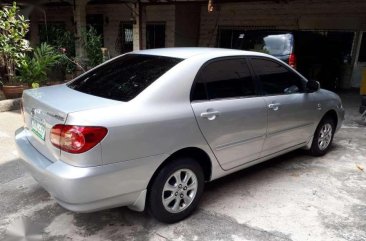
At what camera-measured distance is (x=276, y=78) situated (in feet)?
13.3

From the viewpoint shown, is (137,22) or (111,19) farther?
(111,19)

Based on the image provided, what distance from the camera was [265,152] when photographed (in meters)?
3.90

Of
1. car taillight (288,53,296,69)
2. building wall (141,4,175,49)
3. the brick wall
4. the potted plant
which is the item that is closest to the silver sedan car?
car taillight (288,53,296,69)

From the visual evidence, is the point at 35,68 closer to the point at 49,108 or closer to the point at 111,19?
the point at 49,108

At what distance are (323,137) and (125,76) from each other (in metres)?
3.08

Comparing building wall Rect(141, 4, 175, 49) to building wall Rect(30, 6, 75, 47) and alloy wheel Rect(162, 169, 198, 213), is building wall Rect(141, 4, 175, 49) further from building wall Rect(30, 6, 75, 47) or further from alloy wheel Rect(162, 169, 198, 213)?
alloy wheel Rect(162, 169, 198, 213)

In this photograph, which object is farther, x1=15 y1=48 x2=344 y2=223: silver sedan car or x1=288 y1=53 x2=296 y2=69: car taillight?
x1=288 y1=53 x2=296 y2=69: car taillight

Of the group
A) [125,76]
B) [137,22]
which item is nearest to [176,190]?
[125,76]

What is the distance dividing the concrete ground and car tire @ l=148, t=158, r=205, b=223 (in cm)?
12

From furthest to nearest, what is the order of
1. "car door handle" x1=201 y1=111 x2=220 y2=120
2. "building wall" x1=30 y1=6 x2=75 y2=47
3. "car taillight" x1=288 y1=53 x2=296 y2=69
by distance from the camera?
"building wall" x1=30 y1=6 x2=75 y2=47
"car taillight" x1=288 y1=53 x2=296 y2=69
"car door handle" x1=201 y1=111 x2=220 y2=120

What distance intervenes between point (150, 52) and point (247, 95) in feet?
3.64

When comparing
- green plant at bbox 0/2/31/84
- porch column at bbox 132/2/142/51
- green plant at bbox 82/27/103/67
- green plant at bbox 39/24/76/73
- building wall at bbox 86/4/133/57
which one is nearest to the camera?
green plant at bbox 0/2/31/84

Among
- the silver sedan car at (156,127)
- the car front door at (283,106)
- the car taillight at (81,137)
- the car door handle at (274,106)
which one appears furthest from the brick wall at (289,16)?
the car taillight at (81,137)

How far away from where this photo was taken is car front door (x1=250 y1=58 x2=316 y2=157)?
3.84 metres
